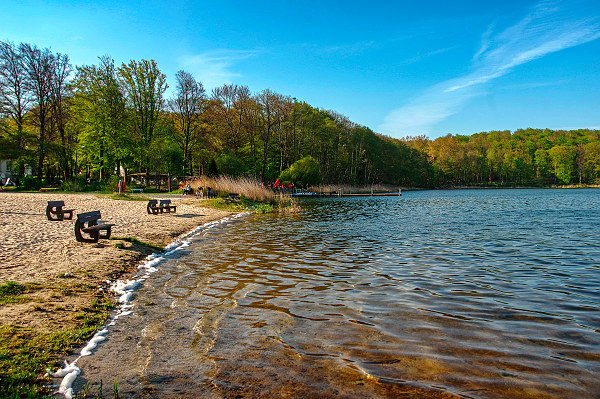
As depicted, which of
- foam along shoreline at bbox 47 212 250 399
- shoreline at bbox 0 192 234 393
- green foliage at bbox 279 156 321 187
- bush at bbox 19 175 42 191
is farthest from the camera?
green foliage at bbox 279 156 321 187

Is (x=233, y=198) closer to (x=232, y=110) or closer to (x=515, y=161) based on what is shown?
(x=232, y=110)

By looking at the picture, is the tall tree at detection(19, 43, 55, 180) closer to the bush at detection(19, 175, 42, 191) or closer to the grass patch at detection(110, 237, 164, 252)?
the bush at detection(19, 175, 42, 191)

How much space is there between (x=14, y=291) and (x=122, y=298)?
4.87ft

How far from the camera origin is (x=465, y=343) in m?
4.34

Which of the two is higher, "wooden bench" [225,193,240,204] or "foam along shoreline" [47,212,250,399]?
"wooden bench" [225,193,240,204]

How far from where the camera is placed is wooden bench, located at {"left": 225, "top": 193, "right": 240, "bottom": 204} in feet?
92.2

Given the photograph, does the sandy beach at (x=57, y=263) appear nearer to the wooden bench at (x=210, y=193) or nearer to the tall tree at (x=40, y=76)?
the wooden bench at (x=210, y=193)

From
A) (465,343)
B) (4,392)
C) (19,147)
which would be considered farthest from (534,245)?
(19,147)

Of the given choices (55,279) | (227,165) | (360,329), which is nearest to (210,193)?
(227,165)

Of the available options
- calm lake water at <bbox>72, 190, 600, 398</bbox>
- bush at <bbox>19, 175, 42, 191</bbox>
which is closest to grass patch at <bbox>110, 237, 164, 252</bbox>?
calm lake water at <bbox>72, 190, 600, 398</bbox>

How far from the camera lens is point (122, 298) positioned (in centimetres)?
586

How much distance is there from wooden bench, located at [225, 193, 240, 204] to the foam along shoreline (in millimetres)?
15137

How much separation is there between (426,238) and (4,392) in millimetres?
12897

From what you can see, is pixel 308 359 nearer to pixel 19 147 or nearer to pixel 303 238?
pixel 303 238
